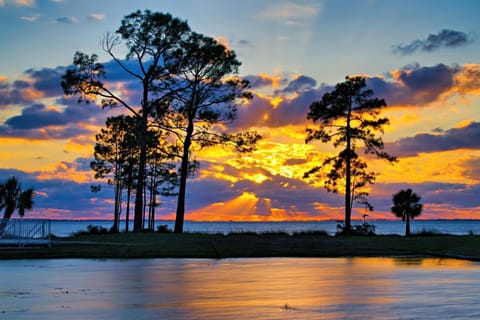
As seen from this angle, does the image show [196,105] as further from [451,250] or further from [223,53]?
A: [451,250]

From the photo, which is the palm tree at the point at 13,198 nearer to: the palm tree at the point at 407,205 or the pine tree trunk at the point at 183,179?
the pine tree trunk at the point at 183,179

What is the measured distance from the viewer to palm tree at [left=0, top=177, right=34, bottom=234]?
50.7 m

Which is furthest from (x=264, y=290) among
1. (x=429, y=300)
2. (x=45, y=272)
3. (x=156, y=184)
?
(x=156, y=184)

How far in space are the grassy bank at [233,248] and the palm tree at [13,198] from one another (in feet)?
40.9

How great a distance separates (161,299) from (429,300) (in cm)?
625

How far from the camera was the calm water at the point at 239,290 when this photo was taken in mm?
13625

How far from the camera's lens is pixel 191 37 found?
50.8 meters

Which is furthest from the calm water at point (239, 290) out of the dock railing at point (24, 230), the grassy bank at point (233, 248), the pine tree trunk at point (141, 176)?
the pine tree trunk at point (141, 176)

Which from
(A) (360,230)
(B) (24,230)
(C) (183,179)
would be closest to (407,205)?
(A) (360,230)

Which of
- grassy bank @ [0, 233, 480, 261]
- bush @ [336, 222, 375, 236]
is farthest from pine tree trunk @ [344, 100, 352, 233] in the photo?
grassy bank @ [0, 233, 480, 261]

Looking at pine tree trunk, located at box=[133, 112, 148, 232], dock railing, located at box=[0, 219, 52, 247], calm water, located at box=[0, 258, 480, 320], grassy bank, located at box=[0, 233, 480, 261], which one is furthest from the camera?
pine tree trunk, located at box=[133, 112, 148, 232]

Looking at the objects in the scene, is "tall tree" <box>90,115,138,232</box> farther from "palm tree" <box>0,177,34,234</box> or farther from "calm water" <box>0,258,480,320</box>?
"calm water" <box>0,258,480,320</box>

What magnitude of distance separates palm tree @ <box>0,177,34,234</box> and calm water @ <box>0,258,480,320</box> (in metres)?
24.9

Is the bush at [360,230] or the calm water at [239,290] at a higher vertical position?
the bush at [360,230]
